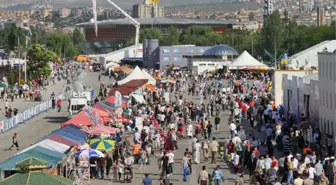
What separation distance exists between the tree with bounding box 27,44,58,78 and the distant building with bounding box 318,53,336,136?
72155mm

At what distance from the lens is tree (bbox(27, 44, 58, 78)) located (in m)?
110

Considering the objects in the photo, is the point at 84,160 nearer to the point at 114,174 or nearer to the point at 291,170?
the point at 114,174

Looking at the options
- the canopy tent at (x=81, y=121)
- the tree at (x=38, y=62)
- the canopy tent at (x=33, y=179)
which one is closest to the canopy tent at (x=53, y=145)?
the canopy tent at (x=81, y=121)

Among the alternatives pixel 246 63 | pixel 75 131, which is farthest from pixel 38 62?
pixel 75 131

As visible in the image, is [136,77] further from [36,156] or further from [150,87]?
[36,156]

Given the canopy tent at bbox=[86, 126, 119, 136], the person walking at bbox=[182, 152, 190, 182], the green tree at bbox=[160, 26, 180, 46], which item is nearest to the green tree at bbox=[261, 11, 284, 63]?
the green tree at bbox=[160, 26, 180, 46]

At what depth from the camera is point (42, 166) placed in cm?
1816

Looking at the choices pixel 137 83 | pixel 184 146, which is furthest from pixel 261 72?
pixel 184 146

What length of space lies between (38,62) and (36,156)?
8955 centimetres

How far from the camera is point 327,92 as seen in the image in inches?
1467

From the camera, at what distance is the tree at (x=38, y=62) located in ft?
362

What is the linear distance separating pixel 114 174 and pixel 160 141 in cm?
723

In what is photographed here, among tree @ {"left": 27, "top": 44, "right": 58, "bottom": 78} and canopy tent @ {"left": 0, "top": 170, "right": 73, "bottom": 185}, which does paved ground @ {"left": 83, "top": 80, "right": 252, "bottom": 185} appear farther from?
tree @ {"left": 27, "top": 44, "right": 58, "bottom": 78}

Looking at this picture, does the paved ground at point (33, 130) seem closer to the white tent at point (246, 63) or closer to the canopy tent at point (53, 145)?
the canopy tent at point (53, 145)
